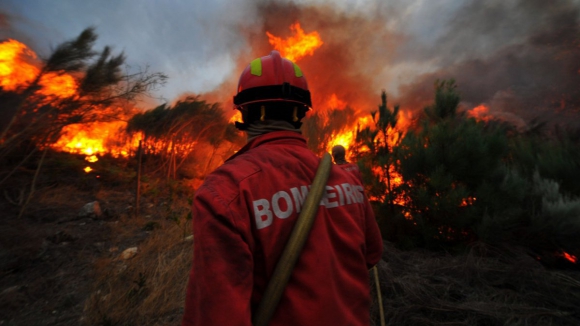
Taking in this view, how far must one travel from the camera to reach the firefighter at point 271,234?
74 cm

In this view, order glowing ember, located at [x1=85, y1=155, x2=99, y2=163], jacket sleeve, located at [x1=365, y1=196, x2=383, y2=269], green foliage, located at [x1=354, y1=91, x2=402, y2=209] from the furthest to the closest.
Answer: glowing ember, located at [x1=85, y1=155, x2=99, y2=163] → green foliage, located at [x1=354, y1=91, x2=402, y2=209] → jacket sleeve, located at [x1=365, y1=196, x2=383, y2=269]

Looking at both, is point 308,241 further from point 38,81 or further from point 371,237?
point 38,81

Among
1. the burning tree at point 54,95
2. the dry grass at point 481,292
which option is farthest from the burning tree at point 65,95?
the dry grass at point 481,292

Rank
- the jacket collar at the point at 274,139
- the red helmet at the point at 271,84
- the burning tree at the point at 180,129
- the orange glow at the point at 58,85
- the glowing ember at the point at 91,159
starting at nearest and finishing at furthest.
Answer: the jacket collar at the point at 274,139, the red helmet at the point at 271,84, the orange glow at the point at 58,85, the glowing ember at the point at 91,159, the burning tree at the point at 180,129

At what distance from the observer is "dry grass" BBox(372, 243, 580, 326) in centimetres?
255

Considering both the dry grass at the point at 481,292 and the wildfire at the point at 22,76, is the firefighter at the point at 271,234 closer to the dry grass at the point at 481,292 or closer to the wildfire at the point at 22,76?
the dry grass at the point at 481,292

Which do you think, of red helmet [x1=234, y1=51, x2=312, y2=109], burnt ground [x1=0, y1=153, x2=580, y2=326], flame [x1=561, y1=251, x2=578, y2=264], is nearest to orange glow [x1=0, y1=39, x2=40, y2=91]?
burnt ground [x1=0, y1=153, x2=580, y2=326]

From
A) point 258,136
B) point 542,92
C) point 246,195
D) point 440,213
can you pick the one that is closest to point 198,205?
point 246,195

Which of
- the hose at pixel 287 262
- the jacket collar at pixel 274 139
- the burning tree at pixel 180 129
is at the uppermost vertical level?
the burning tree at pixel 180 129

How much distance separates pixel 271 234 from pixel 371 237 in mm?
795

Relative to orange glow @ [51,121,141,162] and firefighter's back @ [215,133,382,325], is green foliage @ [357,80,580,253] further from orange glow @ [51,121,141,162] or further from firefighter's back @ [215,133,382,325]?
orange glow @ [51,121,141,162]

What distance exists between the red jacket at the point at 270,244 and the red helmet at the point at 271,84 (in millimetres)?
219

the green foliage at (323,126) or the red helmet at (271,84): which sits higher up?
the green foliage at (323,126)

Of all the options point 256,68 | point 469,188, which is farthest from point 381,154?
point 256,68
